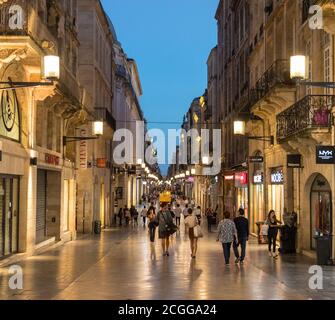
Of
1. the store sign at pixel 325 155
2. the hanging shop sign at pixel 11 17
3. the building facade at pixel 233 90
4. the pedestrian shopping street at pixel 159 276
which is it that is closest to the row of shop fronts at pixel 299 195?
the pedestrian shopping street at pixel 159 276

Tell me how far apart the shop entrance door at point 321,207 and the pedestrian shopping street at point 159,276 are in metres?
1.30

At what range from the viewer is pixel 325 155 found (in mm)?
18094

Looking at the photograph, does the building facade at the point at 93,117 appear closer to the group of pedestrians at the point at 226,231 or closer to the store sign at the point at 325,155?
the group of pedestrians at the point at 226,231

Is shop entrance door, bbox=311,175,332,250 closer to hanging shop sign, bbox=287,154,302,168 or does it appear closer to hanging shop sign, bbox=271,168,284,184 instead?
hanging shop sign, bbox=287,154,302,168

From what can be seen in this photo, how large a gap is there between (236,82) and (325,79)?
77.3ft

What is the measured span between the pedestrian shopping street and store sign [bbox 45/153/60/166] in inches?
136

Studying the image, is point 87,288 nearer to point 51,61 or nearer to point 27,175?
point 51,61

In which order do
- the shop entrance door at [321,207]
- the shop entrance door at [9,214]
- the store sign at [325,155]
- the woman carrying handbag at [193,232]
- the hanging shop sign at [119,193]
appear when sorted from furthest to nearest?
1. the hanging shop sign at [119,193]
2. the woman carrying handbag at [193,232]
3. the shop entrance door at [321,207]
4. the shop entrance door at [9,214]
5. the store sign at [325,155]

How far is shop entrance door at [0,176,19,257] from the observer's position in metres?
20.0

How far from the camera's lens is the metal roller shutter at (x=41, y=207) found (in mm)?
25562

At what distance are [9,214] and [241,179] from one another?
64.1 ft

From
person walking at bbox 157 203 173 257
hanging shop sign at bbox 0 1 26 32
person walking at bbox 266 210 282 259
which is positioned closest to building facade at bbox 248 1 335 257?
person walking at bbox 266 210 282 259
